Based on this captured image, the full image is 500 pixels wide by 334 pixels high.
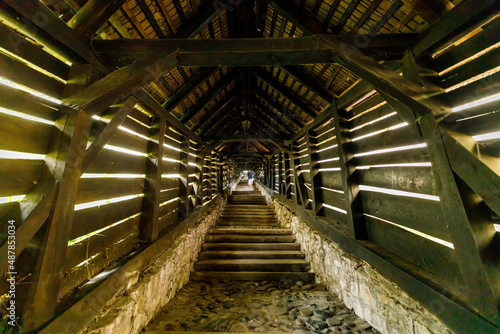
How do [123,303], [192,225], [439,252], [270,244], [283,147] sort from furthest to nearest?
[283,147] < [270,244] < [192,225] < [123,303] < [439,252]

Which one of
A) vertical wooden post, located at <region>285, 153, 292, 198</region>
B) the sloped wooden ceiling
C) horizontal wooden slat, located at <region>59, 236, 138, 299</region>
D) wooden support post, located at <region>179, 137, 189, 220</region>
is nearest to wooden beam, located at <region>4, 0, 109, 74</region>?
the sloped wooden ceiling

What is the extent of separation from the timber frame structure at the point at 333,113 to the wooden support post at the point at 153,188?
0.03 metres

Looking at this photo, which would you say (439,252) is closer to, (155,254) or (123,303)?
(123,303)

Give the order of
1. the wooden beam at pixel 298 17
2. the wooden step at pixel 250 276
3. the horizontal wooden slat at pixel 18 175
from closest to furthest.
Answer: the horizontal wooden slat at pixel 18 175
the wooden beam at pixel 298 17
the wooden step at pixel 250 276

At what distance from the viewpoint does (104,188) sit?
2.22 metres

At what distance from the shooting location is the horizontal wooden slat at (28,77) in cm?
135

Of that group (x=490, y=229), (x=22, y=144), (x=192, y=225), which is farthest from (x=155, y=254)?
(x=490, y=229)

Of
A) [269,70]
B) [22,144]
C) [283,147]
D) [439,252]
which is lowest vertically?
[439,252]

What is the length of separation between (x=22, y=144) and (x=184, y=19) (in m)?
2.82

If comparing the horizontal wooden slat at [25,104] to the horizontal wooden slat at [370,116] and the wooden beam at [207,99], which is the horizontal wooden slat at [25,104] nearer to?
the wooden beam at [207,99]

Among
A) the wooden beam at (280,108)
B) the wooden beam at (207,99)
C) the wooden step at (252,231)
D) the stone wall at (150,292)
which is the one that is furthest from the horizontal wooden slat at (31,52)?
the wooden step at (252,231)

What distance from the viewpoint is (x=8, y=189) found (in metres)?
1.32

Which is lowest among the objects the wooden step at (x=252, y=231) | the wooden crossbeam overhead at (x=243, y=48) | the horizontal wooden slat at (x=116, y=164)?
the wooden step at (x=252, y=231)

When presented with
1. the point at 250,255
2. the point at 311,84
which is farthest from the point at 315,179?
the point at 250,255
